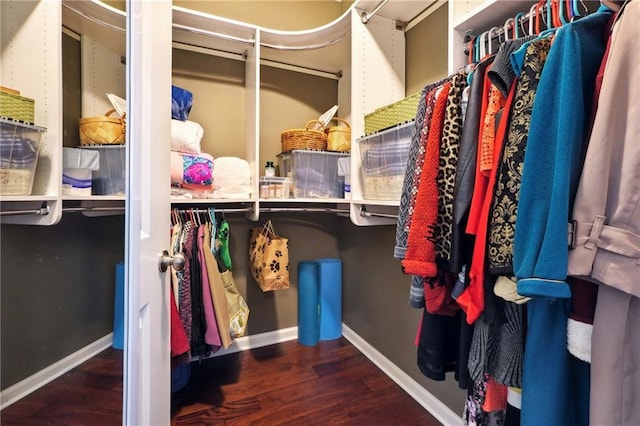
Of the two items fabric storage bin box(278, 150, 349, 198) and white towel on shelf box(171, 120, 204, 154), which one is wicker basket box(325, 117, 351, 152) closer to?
fabric storage bin box(278, 150, 349, 198)

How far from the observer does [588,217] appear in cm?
51

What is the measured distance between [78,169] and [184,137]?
838 millimetres

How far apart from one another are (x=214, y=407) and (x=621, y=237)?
179 cm

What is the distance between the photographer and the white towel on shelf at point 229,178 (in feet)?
5.57

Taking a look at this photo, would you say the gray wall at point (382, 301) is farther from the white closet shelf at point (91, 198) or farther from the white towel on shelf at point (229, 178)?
the white closet shelf at point (91, 198)

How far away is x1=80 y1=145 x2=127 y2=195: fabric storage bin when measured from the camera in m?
0.75

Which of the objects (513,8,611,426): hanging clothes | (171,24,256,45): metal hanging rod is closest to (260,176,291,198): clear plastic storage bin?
(171,24,256,45): metal hanging rod

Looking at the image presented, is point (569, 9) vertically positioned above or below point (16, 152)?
above

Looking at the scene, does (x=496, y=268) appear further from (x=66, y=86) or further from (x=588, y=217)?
(x=66, y=86)

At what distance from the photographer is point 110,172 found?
33.5 inches

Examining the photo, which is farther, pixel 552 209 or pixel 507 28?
pixel 507 28

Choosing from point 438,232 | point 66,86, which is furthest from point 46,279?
point 438,232

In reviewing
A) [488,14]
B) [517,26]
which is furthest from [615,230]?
[488,14]

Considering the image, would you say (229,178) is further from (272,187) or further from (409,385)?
(409,385)
